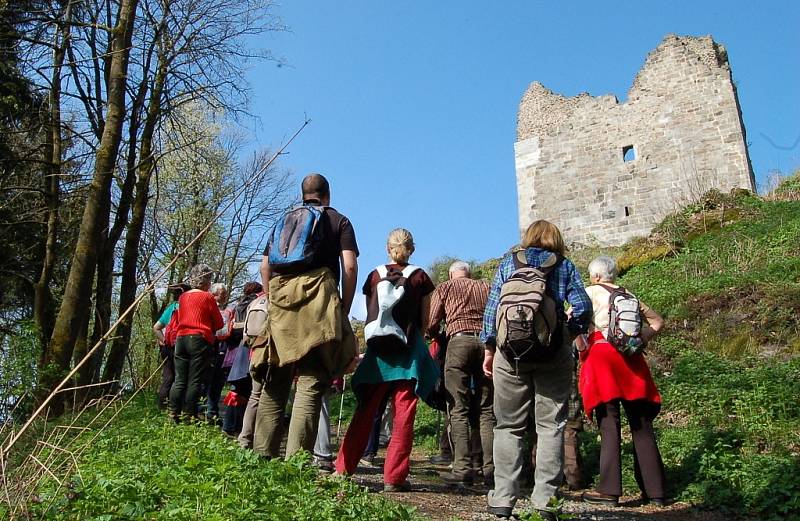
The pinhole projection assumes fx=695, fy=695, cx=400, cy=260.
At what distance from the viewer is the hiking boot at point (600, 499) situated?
507 centimetres

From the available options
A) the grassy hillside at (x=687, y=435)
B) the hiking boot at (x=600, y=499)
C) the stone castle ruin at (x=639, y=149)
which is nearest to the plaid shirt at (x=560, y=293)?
the grassy hillside at (x=687, y=435)

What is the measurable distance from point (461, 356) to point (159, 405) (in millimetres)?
3902

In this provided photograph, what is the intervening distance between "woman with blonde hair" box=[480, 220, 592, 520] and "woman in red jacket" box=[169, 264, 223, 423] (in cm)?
342

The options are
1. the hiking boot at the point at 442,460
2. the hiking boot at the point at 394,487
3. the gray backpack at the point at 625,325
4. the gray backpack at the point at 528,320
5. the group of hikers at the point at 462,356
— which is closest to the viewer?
the gray backpack at the point at 528,320

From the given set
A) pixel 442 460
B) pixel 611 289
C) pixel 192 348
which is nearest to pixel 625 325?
pixel 611 289

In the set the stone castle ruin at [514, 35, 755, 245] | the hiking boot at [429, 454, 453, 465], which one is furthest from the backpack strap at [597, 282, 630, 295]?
the stone castle ruin at [514, 35, 755, 245]

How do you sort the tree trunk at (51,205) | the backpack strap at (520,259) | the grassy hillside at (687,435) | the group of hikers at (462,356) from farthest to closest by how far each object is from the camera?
the tree trunk at (51,205)
the backpack strap at (520,259)
the group of hikers at (462,356)
the grassy hillside at (687,435)

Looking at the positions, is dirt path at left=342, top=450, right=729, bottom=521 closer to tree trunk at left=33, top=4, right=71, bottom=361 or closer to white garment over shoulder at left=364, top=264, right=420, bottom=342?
white garment over shoulder at left=364, top=264, right=420, bottom=342

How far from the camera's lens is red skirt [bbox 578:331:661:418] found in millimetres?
5117

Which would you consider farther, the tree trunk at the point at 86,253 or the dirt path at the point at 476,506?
the tree trunk at the point at 86,253

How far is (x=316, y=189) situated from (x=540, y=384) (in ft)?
6.36

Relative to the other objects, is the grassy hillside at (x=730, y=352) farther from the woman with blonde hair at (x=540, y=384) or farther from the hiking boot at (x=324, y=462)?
the hiking boot at (x=324, y=462)

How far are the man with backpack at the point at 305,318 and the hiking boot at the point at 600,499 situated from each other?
222 centimetres

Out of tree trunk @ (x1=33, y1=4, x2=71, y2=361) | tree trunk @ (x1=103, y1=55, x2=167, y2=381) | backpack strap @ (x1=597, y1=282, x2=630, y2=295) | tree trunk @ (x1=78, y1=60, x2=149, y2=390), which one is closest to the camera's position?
backpack strap @ (x1=597, y1=282, x2=630, y2=295)
